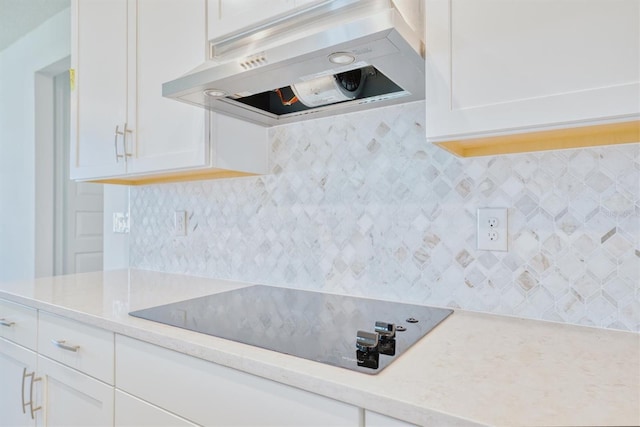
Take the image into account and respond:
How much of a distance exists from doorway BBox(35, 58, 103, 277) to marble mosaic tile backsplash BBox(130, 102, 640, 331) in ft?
6.29

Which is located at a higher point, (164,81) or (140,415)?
(164,81)

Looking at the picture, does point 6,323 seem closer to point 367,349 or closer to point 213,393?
point 213,393

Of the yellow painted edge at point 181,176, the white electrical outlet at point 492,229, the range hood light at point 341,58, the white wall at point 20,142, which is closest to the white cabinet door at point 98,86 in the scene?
the yellow painted edge at point 181,176

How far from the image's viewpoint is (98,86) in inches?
65.6

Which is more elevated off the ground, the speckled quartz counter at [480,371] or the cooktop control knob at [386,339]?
the cooktop control knob at [386,339]

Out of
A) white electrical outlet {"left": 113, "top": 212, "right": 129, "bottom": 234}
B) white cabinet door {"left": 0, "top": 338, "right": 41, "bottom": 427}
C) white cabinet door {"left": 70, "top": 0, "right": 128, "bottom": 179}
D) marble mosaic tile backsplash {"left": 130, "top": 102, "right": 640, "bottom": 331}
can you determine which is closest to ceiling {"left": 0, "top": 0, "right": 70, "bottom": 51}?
white cabinet door {"left": 70, "top": 0, "right": 128, "bottom": 179}

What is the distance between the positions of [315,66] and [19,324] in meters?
1.37

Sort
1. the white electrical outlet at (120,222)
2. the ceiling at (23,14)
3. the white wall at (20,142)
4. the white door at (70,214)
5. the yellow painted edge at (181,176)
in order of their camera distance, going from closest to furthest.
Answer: the yellow painted edge at (181,176)
the white electrical outlet at (120,222)
the ceiling at (23,14)
the white wall at (20,142)
the white door at (70,214)

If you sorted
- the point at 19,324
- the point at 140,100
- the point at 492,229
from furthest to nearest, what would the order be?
1. the point at 140,100
2. the point at 19,324
3. the point at 492,229

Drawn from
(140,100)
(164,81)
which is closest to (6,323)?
(140,100)

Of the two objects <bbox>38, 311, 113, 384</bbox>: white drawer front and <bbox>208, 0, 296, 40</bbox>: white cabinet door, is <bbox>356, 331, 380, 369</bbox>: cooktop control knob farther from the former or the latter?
<bbox>208, 0, 296, 40</bbox>: white cabinet door

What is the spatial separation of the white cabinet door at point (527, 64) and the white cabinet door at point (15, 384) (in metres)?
1.53

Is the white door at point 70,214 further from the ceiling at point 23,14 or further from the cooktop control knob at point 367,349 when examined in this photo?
the cooktop control knob at point 367,349

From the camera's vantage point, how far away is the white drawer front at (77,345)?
3.56ft
